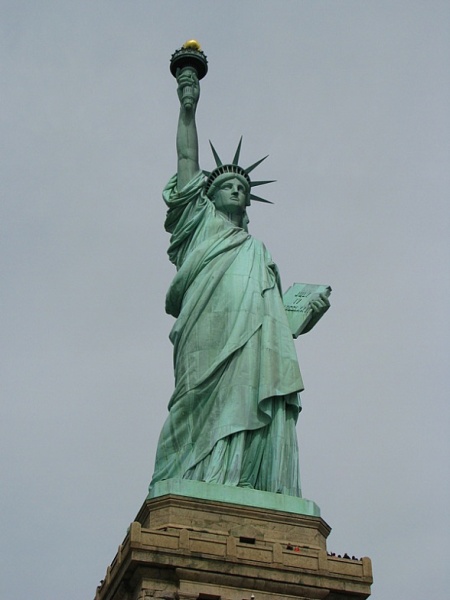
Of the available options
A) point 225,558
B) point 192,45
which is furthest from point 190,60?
point 225,558

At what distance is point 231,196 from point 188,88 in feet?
11.8

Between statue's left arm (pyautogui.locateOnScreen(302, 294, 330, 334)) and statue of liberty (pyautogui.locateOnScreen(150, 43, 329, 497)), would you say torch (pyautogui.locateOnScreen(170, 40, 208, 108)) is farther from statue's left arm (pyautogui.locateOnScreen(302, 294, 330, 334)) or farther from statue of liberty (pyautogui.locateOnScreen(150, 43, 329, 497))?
statue's left arm (pyautogui.locateOnScreen(302, 294, 330, 334))

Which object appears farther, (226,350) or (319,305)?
(319,305)

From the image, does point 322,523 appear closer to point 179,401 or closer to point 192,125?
point 179,401

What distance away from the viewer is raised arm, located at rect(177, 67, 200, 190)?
3331cm

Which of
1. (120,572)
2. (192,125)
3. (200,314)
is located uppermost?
(192,125)

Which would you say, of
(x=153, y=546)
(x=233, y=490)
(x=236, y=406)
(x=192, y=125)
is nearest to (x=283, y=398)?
(x=236, y=406)

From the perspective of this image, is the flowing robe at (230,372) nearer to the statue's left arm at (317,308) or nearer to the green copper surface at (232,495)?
the green copper surface at (232,495)

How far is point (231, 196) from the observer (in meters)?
32.5

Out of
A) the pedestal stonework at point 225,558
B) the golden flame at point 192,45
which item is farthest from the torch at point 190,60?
the pedestal stonework at point 225,558

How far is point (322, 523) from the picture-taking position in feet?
88.0

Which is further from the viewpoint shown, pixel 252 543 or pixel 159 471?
pixel 159 471

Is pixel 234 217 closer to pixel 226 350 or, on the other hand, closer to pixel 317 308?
pixel 317 308

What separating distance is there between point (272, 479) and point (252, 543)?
2.23 metres
